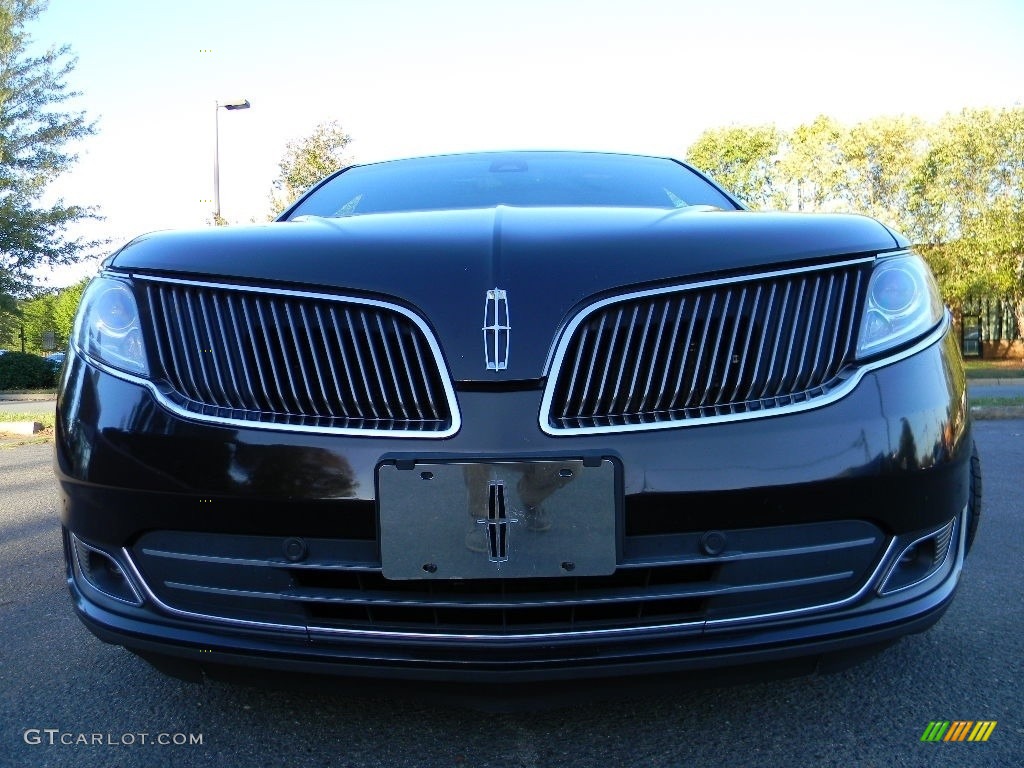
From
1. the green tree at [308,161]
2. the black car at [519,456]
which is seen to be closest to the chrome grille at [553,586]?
the black car at [519,456]

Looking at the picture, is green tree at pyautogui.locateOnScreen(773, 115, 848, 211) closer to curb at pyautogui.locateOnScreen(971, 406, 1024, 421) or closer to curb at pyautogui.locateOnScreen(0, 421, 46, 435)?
curb at pyautogui.locateOnScreen(971, 406, 1024, 421)

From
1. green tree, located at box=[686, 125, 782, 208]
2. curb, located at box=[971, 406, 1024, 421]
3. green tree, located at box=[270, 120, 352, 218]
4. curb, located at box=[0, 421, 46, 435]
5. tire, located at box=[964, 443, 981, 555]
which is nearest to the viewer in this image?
tire, located at box=[964, 443, 981, 555]

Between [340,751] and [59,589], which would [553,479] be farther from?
[59,589]

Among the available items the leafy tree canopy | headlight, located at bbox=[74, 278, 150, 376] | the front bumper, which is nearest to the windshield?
headlight, located at bbox=[74, 278, 150, 376]

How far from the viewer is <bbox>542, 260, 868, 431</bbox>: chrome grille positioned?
143 cm

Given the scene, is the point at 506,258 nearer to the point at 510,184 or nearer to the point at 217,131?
the point at 510,184

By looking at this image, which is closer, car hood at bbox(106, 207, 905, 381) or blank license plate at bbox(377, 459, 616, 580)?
blank license plate at bbox(377, 459, 616, 580)

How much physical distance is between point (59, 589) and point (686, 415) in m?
2.47

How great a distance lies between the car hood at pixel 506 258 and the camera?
1.46 metres

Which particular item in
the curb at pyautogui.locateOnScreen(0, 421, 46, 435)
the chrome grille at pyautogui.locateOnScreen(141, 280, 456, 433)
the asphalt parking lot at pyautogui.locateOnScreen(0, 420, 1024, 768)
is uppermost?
the chrome grille at pyautogui.locateOnScreen(141, 280, 456, 433)

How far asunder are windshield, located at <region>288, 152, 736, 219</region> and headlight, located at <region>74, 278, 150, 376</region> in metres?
1.02

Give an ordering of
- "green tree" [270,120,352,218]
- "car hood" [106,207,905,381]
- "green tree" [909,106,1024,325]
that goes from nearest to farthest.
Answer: "car hood" [106,207,905,381] → "green tree" [270,120,352,218] → "green tree" [909,106,1024,325]

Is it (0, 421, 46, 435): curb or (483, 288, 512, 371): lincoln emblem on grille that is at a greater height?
(483, 288, 512, 371): lincoln emblem on grille

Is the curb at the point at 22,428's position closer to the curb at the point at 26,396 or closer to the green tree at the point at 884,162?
the curb at the point at 26,396
